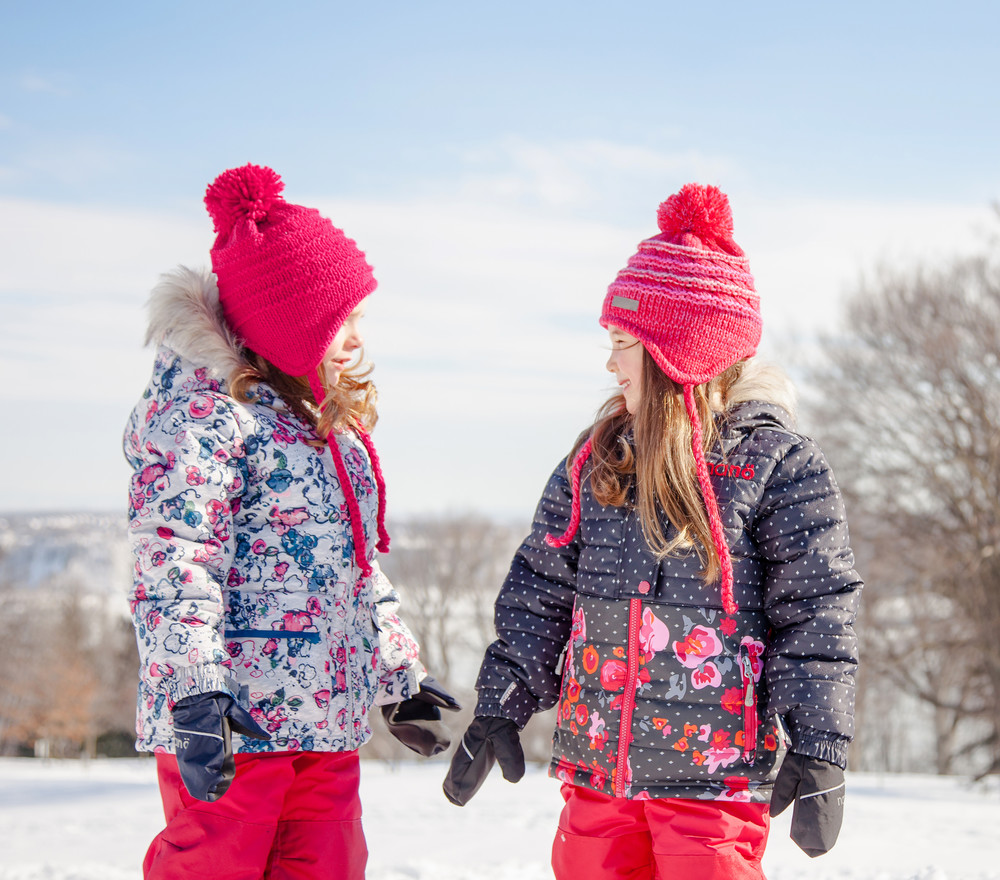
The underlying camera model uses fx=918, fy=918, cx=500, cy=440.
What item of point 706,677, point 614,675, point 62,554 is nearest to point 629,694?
point 614,675

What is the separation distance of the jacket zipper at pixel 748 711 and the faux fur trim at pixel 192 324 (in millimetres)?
1334

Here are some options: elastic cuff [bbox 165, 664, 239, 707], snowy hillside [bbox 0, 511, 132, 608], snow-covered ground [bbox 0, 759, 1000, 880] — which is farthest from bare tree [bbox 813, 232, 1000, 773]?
snowy hillside [bbox 0, 511, 132, 608]

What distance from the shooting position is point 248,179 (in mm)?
2273

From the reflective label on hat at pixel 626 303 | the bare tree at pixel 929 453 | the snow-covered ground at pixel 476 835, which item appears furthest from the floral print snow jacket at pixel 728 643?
the bare tree at pixel 929 453

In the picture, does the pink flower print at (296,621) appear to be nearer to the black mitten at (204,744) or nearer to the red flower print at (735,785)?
the black mitten at (204,744)

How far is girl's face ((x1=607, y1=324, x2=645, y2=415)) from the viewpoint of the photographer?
2229 millimetres

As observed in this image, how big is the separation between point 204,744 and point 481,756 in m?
0.70

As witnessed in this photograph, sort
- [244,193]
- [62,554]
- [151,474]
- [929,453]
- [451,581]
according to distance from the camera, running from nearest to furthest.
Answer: [151,474] → [244,193] → [929,453] → [451,581] → [62,554]

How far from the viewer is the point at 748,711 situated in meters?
1.98

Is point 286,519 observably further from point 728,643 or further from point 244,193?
point 728,643

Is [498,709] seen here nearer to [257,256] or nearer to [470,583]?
[257,256]

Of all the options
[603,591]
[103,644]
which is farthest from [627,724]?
[103,644]

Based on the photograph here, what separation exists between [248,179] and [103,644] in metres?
36.9

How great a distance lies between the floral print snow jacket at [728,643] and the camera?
1.94 meters
